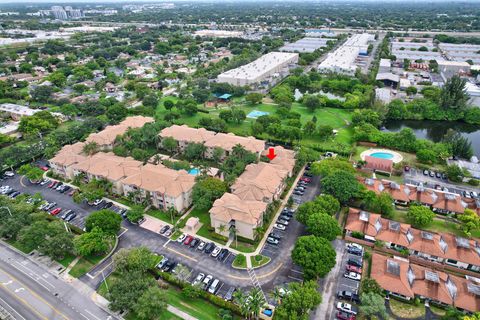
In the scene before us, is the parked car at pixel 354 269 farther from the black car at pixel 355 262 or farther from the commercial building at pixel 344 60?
the commercial building at pixel 344 60

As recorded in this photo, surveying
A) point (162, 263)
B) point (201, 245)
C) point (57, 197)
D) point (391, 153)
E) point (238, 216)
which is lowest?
point (57, 197)

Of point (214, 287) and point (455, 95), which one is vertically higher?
point (455, 95)

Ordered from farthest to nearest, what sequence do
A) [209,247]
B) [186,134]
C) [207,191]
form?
[186,134] → [207,191] → [209,247]

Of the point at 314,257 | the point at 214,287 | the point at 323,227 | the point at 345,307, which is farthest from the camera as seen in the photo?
the point at 323,227

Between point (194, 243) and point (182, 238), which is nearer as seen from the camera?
point (194, 243)

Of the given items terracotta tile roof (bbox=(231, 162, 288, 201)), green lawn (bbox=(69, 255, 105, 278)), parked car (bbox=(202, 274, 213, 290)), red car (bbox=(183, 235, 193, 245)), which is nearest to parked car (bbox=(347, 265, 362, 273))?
terracotta tile roof (bbox=(231, 162, 288, 201))

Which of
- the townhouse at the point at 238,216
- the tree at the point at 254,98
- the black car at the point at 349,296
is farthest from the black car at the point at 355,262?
the tree at the point at 254,98

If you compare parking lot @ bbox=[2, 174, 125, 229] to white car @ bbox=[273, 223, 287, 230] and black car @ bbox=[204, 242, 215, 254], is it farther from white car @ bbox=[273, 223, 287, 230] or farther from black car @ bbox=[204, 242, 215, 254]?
white car @ bbox=[273, 223, 287, 230]

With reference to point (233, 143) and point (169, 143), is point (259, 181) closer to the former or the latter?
point (233, 143)

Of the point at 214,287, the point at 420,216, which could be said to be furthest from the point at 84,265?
the point at 420,216
